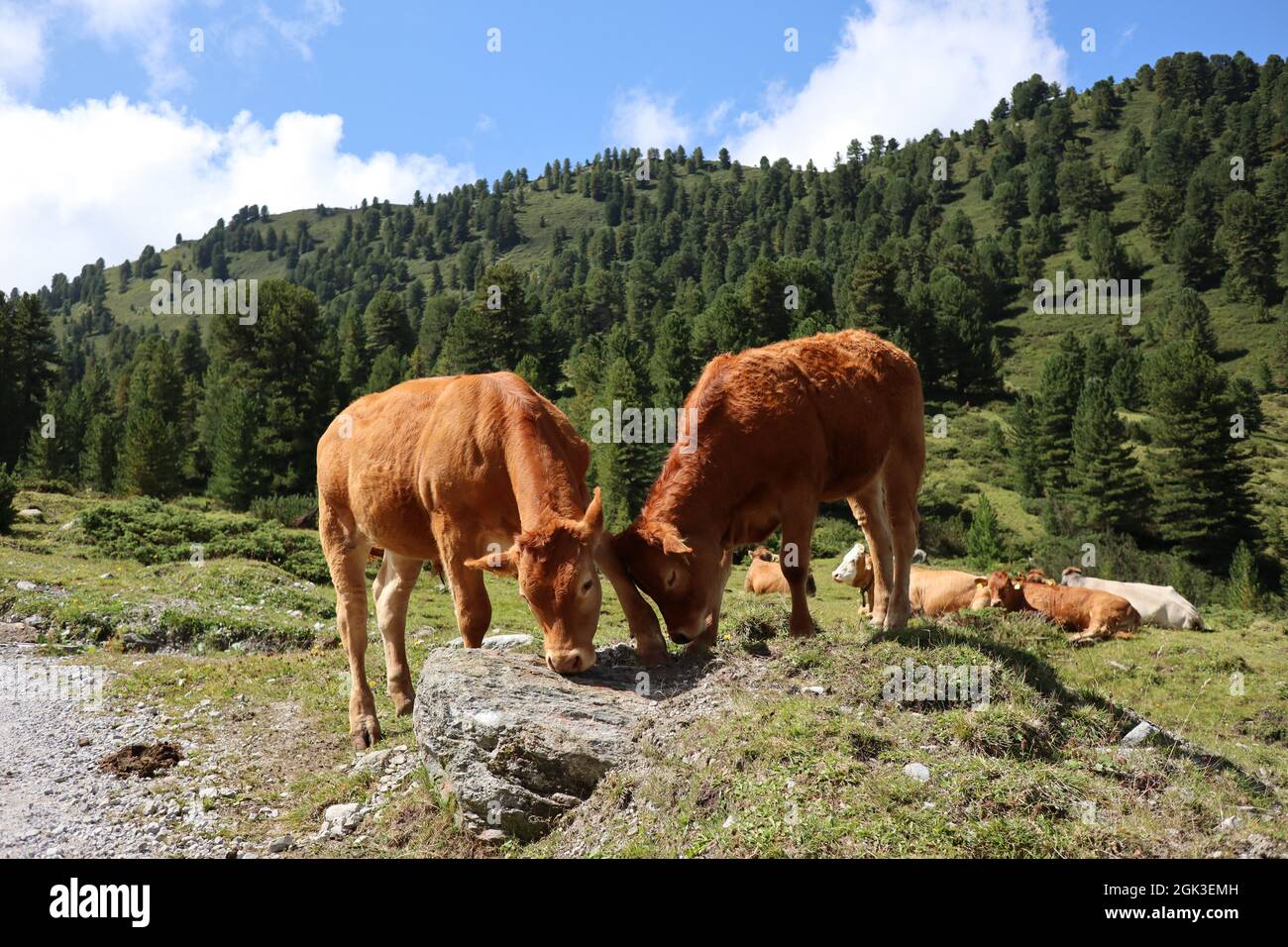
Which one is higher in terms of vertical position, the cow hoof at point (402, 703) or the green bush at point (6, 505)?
the green bush at point (6, 505)

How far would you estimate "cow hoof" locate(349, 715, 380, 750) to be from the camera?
917 cm

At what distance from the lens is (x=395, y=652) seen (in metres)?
10.1

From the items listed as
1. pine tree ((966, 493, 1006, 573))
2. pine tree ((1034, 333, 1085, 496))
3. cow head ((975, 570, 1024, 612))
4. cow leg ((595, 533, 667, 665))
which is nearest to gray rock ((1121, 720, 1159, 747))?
cow leg ((595, 533, 667, 665))

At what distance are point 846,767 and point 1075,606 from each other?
1469cm

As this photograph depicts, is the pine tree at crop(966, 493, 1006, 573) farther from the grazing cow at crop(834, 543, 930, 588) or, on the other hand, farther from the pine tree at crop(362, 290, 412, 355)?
the pine tree at crop(362, 290, 412, 355)

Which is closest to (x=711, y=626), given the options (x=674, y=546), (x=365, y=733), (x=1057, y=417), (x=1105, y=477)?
(x=674, y=546)

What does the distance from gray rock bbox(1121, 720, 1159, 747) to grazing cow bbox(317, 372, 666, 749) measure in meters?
3.84

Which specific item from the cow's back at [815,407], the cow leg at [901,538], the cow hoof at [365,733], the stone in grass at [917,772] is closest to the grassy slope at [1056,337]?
the cow leg at [901,538]

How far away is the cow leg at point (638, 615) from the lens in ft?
25.5

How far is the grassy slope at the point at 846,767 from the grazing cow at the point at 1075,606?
214 inches

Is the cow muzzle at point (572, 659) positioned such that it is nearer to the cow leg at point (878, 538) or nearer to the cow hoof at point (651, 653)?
the cow hoof at point (651, 653)
